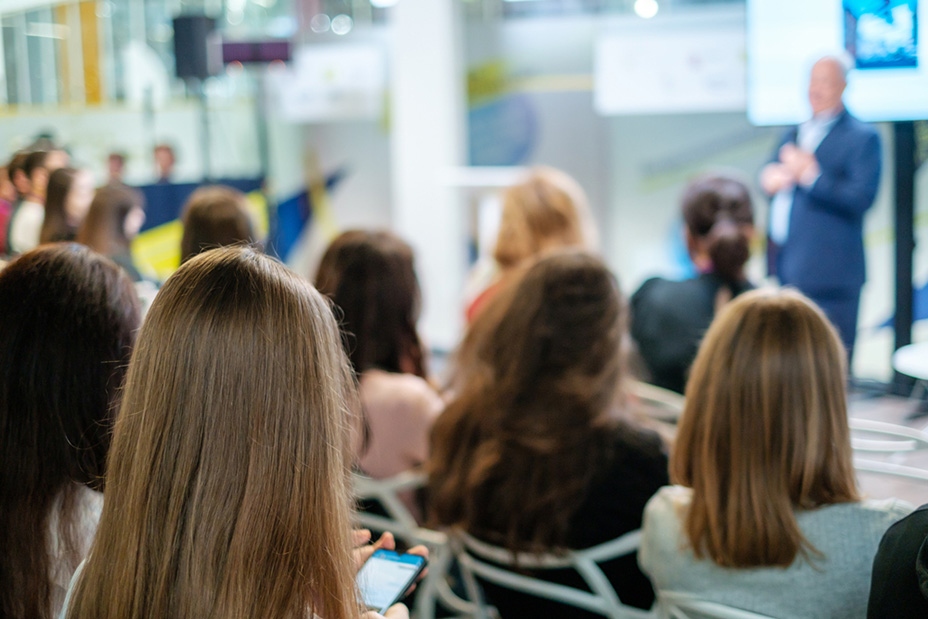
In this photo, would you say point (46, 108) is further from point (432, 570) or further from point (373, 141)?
point (432, 570)

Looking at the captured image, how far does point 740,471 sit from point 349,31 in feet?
21.7

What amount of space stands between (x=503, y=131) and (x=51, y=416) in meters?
5.67

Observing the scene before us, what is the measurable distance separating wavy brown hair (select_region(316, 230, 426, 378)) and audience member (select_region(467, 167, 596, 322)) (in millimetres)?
976

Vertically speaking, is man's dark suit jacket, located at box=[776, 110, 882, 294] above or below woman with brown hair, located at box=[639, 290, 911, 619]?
above

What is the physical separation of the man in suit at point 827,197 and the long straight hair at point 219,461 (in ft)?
10.6

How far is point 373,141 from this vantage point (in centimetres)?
768

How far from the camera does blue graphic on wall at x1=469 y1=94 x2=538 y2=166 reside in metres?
6.55

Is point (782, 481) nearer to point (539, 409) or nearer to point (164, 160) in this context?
point (539, 409)

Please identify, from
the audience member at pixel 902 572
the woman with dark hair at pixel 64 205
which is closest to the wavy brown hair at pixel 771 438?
the audience member at pixel 902 572

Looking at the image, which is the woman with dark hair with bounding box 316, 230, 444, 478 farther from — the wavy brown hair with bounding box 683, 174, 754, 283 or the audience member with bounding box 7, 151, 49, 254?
the audience member with bounding box 7, 151, 49, 254

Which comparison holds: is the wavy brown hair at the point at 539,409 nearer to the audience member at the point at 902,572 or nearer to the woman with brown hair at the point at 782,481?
the woman with brown hair at the point at 782,481

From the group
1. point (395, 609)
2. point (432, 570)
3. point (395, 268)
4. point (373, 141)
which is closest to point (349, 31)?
point (373, 141)

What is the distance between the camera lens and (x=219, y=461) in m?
0.93

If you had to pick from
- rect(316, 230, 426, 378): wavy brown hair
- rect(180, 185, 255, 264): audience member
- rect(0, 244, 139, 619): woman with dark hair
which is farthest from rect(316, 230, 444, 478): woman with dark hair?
rect(0, 244, 139, 619): woman with dark hair
